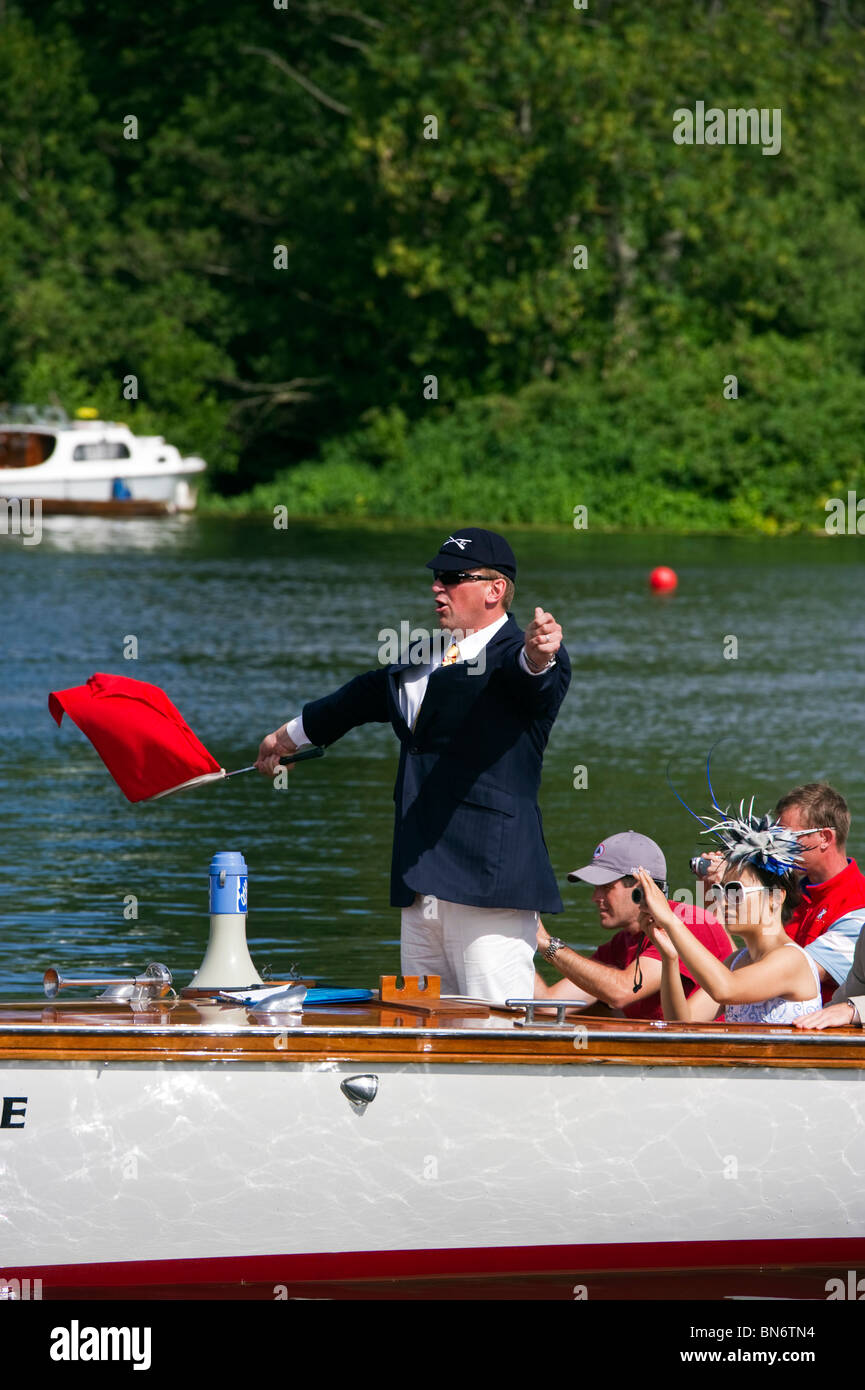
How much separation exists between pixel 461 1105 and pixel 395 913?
4537 millimetres

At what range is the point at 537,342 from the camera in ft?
130

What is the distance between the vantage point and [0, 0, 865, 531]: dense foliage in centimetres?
3638

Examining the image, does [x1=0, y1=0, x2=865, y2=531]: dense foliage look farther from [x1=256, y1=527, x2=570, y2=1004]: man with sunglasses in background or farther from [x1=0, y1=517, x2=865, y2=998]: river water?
[x1=256, y1=527, x2=570, y2=1004]: man with sunglasses in background

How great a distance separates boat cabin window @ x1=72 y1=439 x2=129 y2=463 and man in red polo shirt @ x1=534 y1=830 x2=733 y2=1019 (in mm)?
30862

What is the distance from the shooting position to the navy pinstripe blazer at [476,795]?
564 centimetres

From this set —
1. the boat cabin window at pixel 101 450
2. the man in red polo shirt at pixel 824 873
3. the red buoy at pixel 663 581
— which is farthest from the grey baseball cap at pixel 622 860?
the boat cabin window at pixel 101 450

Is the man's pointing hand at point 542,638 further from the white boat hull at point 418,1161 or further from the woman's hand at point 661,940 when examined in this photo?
the white boat hull at point 418,1161

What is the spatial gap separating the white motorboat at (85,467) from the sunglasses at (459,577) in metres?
30.9

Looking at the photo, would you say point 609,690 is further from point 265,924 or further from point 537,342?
point 537,342

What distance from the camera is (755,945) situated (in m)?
5.95

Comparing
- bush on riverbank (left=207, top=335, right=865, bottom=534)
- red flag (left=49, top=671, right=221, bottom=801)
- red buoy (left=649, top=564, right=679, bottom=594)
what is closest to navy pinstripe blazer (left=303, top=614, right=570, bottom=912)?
red flag (left=49, top=671, right=221, bottom=801)

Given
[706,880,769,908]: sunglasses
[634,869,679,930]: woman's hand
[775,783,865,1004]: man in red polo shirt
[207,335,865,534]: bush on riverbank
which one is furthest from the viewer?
[207,335,865,534]: bush on riverbank

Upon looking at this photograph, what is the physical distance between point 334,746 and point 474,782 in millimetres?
9191

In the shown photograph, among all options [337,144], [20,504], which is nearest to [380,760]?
[20,504]
